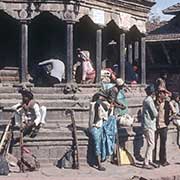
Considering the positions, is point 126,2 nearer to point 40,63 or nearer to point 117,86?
point 40,63

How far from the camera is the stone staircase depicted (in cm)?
1445

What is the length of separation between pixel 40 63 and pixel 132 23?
3934mm

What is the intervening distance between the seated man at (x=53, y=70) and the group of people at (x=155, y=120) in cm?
441

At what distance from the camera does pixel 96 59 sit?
65.2ft

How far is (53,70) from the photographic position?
19047 millimetres

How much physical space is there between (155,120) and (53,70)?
17.3 ft

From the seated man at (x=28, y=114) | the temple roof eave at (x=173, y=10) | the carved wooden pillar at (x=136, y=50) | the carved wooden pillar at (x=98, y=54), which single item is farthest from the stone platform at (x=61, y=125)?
the temple roof eave at (x=173, y=10)

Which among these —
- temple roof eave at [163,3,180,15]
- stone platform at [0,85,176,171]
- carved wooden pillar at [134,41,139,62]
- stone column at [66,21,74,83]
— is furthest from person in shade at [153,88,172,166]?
temple roof eave at [163,3,180,15]

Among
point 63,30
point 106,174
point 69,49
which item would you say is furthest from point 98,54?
point 106,174

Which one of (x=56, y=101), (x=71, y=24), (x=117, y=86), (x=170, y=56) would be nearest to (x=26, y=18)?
(x=71, y=24)

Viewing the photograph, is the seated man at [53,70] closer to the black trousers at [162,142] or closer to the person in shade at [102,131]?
the person in shade at [102,131]

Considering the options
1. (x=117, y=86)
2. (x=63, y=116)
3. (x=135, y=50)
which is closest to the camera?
(x=117, y=86)

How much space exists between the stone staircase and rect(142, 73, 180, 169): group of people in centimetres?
87

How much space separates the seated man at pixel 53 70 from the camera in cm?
1900
